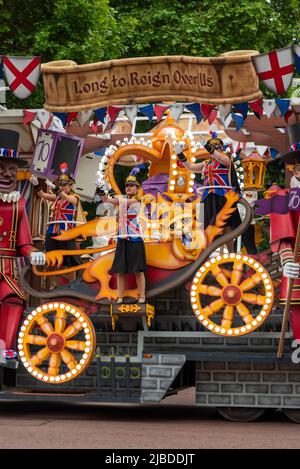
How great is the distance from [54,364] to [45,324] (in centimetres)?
43

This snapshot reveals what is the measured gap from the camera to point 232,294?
36.0ft

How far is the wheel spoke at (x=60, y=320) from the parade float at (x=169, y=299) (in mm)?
10

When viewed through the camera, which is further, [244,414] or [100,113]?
[100,113]

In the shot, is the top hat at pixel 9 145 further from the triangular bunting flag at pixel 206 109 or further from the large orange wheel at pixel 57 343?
the triangular bunting flag at pixel 206 109

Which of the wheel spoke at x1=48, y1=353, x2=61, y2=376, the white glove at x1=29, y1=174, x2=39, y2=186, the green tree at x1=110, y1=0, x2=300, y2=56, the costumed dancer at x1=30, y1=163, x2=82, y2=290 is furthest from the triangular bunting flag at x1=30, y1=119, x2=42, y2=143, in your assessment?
the green tree at x1=110, y1=0, x2=300, y2=56

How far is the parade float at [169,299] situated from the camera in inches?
430

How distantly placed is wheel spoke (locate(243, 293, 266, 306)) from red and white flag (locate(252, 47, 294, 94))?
202 centimetres

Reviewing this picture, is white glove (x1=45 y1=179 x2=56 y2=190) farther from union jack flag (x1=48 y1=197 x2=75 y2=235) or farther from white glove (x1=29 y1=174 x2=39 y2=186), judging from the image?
union jack flag (x1=48 y1=197 x2=75 y2=235)

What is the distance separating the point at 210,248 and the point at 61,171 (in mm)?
3305

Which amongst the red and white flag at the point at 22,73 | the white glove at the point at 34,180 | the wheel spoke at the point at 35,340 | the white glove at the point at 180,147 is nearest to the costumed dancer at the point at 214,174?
the white glove at the point at 180,147

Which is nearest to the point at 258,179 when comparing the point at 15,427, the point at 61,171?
the point at 61,171

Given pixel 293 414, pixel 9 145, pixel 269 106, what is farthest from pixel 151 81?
pixel 293 414

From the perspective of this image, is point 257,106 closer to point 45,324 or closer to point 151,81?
point 151,81

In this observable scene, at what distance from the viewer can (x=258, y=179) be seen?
14.4 m
